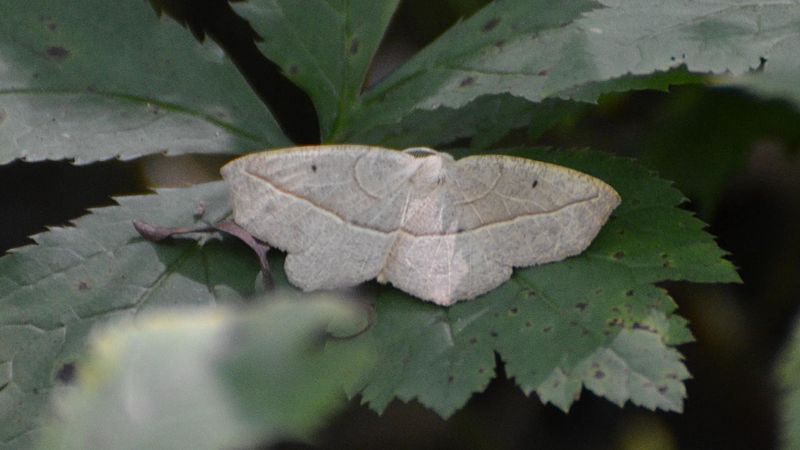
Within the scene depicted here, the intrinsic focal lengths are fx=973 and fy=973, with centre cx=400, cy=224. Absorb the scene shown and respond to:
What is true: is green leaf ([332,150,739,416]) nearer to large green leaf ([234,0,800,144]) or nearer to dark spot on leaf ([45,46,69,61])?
large green leaf ([234,0,800,144])

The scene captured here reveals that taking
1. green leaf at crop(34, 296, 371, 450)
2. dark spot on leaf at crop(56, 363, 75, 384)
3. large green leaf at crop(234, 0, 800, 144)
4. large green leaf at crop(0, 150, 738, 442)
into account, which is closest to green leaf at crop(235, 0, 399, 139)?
large green leaf at crop(234, 0, 800, 144)

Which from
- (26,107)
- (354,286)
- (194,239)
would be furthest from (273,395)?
(26,107)

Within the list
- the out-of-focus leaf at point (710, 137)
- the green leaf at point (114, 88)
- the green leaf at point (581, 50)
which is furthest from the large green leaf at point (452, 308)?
the out-of-focus leaf at point (710, 137)

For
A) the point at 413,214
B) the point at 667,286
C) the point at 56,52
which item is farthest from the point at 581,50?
the point at 667,286

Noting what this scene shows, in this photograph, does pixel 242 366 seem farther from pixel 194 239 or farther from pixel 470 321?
pixel 194 239

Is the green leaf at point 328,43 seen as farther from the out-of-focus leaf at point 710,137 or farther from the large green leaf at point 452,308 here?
the out-of-focus leaf at point 710,137

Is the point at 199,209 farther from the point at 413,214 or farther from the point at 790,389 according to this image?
the point at 790,389

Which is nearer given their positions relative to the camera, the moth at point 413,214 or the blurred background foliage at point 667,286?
the moth at point 413,214
